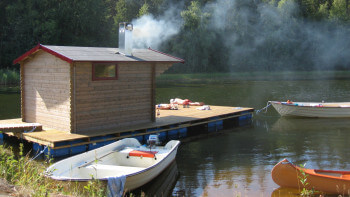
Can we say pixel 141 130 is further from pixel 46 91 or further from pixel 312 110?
pixel 312 110

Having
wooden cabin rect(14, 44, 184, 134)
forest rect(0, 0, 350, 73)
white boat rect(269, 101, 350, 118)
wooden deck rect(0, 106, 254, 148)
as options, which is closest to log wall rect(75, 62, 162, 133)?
wooden cabin rect(14, 44, 184, 134)

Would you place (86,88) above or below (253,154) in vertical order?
above

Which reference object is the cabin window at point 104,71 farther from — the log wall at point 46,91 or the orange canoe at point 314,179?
the orange canoe at point 314,179

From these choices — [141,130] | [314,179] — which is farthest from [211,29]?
[314,179]

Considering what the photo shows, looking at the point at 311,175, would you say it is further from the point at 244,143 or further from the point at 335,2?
the point at 335,2

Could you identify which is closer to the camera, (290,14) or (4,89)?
(4,89)

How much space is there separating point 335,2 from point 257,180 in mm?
58417

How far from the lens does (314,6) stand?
6525 cm

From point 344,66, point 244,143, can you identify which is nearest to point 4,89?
point 244,143

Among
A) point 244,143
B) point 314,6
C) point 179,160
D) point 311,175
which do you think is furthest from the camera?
point 314,6

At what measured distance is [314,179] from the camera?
9.77m

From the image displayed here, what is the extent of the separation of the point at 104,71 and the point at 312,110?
13.2m

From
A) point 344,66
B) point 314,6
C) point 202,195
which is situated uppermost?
point 314,6

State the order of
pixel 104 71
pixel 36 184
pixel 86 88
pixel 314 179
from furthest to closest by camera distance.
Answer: pixel 104 71 → pixel 86 88 → pixel 314 179 → pixel 36 184
